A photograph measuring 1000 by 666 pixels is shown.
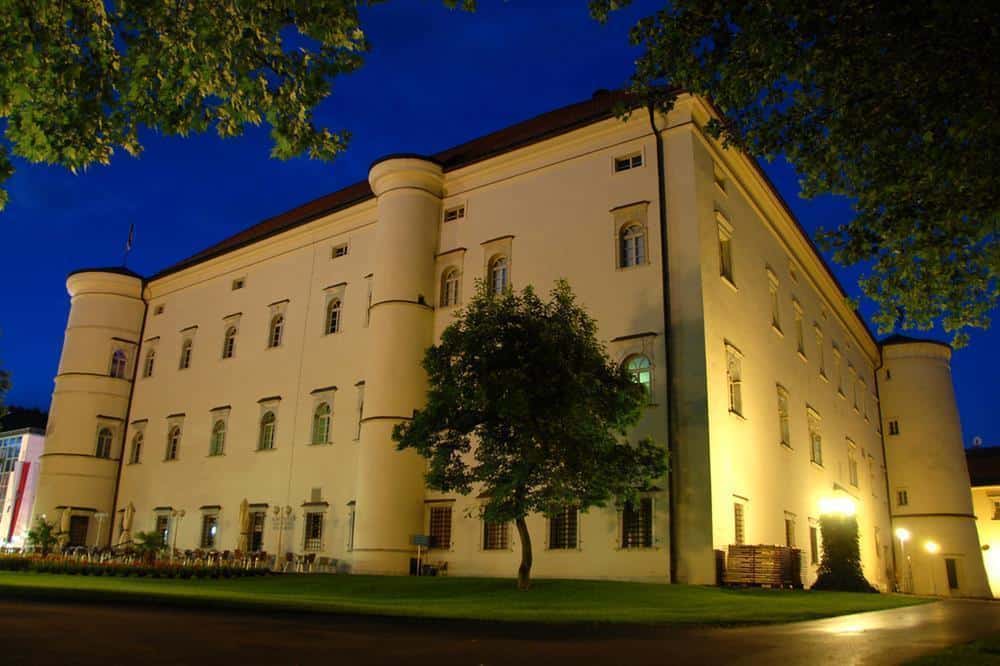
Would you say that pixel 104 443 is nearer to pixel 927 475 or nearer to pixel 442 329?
pixel 442 329

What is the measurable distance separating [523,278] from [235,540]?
17.4 metres

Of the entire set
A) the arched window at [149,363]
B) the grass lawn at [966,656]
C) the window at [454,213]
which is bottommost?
the grass lawn at [966,656]

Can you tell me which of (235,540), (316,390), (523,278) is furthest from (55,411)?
(523,278)

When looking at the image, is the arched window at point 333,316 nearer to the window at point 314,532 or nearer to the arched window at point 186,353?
the window at point 314,532

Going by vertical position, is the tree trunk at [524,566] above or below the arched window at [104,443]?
below

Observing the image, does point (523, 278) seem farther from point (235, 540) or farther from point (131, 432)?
point (131, 432)

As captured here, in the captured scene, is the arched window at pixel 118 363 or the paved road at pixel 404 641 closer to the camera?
the paved road at pixel 404 641

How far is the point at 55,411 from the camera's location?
43219 millimetres

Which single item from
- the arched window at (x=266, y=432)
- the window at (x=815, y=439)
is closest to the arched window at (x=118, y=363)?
the arched window at (x=266, y=432)

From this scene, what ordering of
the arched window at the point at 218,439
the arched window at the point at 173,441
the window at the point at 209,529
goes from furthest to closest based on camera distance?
the arched window at the point at 173,441 < the arched window at the point at 218,439 < the window at the point at 209,529

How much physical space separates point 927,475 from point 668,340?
31.4 m

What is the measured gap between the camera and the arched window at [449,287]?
31578 millimetres

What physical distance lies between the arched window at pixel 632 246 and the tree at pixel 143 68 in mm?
16904

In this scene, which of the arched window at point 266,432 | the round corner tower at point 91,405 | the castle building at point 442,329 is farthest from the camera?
the round corner tower at point 91,405
